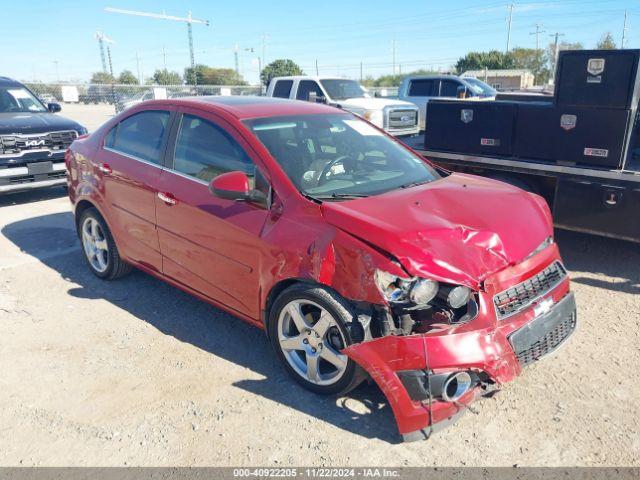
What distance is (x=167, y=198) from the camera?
4.06 metres

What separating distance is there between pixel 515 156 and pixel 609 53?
1.32 metres

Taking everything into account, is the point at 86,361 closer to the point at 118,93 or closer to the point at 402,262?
the point at 402,262

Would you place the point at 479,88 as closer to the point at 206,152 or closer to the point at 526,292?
the point at 206,152

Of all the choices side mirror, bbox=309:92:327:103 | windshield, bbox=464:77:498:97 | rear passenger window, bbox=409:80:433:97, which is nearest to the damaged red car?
side mirror, bbox=309:92:327:103

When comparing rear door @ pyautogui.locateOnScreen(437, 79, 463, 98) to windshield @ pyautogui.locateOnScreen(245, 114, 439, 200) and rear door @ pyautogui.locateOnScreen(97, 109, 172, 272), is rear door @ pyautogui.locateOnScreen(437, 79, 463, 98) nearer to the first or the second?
windshield @ pyautogui.locateOnScreen(245, 114, 439, 200)

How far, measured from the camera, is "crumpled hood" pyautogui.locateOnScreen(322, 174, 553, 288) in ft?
9.27

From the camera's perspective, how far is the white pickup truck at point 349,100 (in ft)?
43.5

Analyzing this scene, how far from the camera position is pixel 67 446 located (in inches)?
116

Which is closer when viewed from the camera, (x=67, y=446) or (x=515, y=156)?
(x=67, y=446)

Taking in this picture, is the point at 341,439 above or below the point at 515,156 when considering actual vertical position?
below

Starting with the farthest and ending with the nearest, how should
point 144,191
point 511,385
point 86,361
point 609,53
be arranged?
1. point 609,53
2. point 144,191
3. point 86,361
4. point 511,385

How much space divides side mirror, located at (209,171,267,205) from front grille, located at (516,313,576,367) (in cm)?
182

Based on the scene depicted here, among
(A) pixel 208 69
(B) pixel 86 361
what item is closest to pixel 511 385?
(B) pixel 86 361

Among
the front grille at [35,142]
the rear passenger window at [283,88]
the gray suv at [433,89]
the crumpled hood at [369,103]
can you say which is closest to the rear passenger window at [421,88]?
the gray suv at [433,89]
